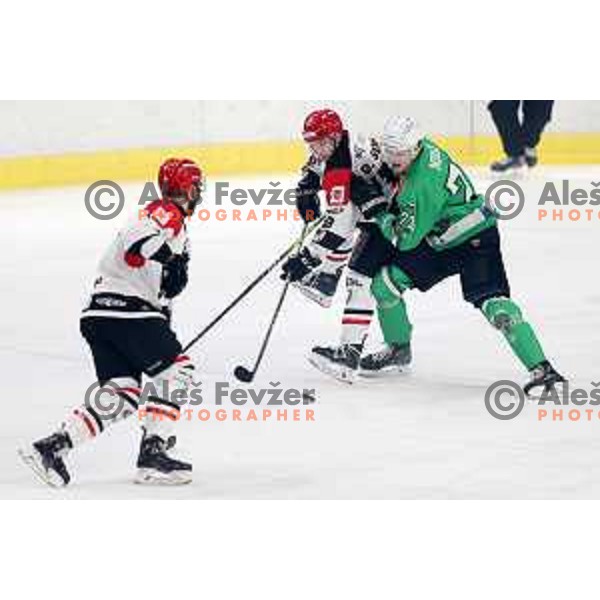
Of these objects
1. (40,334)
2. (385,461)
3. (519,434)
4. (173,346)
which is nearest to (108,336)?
(173,346)

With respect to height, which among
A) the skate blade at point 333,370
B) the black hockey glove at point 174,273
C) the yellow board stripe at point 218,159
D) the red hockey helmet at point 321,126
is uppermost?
the red hockey helmet at point 321,126

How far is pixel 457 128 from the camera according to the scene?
17406mm

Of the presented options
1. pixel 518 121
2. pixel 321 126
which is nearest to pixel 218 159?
pixel 518 121

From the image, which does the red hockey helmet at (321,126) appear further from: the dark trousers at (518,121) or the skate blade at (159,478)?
the dark trousers at (518,121)

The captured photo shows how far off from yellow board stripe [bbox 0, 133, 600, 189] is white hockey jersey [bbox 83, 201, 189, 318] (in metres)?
9.20

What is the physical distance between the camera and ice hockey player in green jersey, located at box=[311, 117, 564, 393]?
7867 mm

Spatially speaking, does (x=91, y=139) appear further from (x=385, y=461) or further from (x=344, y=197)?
(x=385, y=461)

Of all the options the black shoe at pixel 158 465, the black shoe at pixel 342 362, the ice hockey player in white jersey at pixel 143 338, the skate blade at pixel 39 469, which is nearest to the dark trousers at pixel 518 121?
the black shoe at pixel 342 362

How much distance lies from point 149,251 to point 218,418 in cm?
139

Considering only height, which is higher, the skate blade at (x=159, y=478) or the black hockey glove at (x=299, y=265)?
the black hockey glove at (x=299, y=265)

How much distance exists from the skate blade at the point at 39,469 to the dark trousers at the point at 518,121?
10285mm

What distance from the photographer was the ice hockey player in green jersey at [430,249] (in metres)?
7.87

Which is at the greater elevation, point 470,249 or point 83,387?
point 470,249

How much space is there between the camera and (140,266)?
6496 mm
